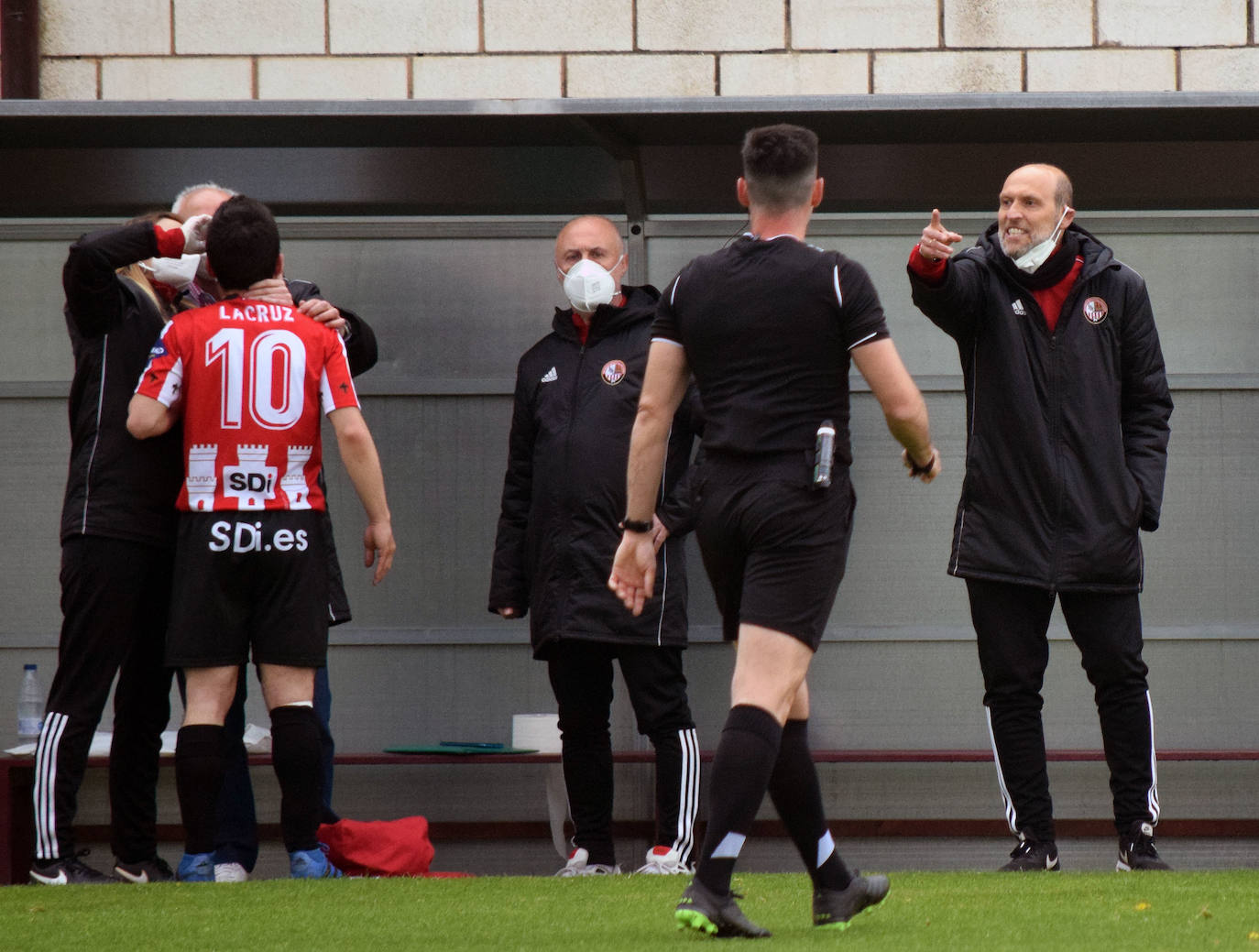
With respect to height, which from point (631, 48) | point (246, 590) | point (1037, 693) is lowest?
point (1037, 693)

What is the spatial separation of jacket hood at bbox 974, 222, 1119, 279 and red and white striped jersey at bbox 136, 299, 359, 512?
177 cm

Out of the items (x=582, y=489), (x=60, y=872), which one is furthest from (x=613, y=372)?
(x=60, y=872)

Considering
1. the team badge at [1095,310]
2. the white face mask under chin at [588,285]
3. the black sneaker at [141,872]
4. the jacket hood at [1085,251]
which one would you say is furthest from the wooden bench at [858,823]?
the jacket hood at [1085,251]

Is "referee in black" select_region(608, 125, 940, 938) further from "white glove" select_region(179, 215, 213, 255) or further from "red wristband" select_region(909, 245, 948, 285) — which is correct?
"white glove" select_region(179, 215, 213, 255)

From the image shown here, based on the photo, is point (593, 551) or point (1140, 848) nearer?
point (1140, 848)

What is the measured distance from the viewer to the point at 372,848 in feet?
16.0

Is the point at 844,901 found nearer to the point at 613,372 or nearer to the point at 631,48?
the point at 613,372

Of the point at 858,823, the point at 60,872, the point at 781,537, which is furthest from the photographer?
the point at 858,823

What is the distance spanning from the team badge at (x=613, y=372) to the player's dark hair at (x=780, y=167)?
5.21 ft

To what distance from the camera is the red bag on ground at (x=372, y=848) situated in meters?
4.85

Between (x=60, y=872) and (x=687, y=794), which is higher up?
(x=687, y=794)

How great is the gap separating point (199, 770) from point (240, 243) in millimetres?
1260

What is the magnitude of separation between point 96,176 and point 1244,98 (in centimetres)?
345

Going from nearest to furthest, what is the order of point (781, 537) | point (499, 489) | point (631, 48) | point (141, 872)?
point (781, 537) → point (141, 872) → point (499, 489) → point (631, 48)
